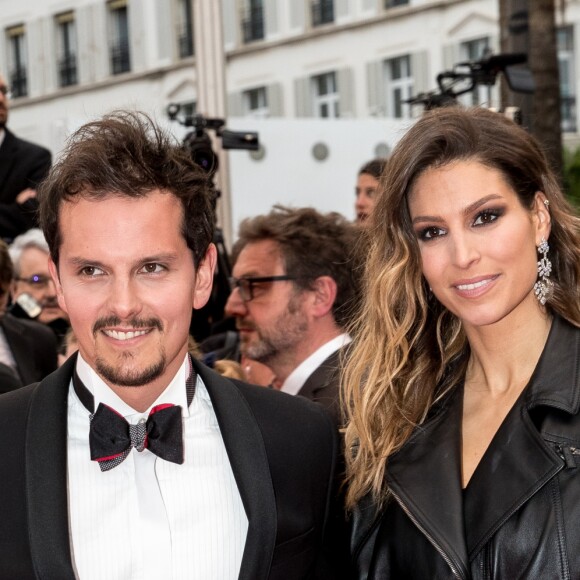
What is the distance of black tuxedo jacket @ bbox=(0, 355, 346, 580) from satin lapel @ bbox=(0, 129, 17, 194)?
386cm

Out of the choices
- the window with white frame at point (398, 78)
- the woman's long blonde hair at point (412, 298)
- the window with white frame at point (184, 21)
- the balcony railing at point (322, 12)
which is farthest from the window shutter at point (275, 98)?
the woman's long blonde hair at point (412, 298)

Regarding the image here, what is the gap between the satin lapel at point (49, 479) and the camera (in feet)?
6.82

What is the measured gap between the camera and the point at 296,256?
461 centimetres

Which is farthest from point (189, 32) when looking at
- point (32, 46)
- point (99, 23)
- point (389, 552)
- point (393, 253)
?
point (389, 552)

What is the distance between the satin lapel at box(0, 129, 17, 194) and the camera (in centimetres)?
605

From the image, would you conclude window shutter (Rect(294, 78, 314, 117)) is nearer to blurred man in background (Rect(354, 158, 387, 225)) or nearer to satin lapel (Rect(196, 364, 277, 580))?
blurred man in background (Rect(354, 158, 387, 225))

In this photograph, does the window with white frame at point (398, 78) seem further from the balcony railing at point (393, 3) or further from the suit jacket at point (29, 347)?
the suit jacket at point (29, 347)

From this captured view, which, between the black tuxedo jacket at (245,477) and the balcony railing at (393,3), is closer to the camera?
the black tuxedo jacket at (245,477)

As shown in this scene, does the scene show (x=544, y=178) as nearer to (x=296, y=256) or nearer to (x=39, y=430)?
(x=39, y=430)

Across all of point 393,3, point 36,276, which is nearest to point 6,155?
point 36,276

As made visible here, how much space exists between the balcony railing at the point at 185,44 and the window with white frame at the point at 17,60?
1.15 m

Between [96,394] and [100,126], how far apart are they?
0.61 m

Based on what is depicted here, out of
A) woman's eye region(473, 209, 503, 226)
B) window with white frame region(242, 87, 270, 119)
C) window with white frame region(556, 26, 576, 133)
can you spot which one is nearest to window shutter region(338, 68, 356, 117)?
window with white frame region(242, 87, 270, 119)

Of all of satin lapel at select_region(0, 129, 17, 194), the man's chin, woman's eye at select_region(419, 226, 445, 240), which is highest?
satin lapel at select_region(0, 129, 17, 194)
